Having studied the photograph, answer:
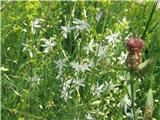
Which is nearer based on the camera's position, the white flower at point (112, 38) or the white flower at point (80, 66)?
the white flower at point (80, 66)

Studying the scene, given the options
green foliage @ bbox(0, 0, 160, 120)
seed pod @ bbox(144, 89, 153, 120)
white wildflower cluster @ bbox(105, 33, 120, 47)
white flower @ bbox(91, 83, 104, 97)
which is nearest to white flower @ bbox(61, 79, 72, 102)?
green foliage @ bbox(0, 0, 160, 120)

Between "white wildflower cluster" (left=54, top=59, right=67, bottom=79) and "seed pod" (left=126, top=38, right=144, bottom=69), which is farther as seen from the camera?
"white wildflower cluster" (left=54, top=59, right=67, bottom=79)

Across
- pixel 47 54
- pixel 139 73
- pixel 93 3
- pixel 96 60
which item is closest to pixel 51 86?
pixel 47 54

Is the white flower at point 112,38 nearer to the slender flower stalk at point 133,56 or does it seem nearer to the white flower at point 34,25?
the white flower at point 34,25

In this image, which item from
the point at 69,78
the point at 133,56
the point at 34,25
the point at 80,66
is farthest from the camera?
the point at 34,25

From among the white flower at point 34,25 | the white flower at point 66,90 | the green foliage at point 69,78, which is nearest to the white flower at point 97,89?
the green foliage at point 69,78

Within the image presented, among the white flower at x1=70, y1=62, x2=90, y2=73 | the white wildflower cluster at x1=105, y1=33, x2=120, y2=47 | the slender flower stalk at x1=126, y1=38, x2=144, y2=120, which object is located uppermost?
the slender flower stalk at x1=126, y1=38, x2=144, y2=120

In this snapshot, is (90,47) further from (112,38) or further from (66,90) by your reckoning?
(66,90)

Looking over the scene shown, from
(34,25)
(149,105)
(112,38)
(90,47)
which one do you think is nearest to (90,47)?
(90,47)

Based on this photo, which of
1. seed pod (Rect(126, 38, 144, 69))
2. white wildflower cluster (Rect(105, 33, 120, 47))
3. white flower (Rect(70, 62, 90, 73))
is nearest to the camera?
seed pod (Rect(126, 38, 144, 69))

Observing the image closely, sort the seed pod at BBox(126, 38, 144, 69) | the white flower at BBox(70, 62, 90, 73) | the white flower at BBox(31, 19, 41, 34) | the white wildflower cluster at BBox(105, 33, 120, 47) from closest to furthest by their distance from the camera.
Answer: the seed pod at BBox(126, 38, 144, 69)
the white flower at BBox(70, 62, 90, 73)
the white wildflower cluster at BBox(105, 33, 120, 47)
the white flower at BBox(31, 19, 41, 34)

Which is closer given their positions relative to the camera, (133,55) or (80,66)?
(133,55)

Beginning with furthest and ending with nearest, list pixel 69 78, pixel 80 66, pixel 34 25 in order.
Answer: pixel 34 25
pixel 69 78
pixel 80 66

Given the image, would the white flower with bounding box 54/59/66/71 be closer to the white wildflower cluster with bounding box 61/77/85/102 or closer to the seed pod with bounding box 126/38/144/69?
the white wildflower cluster with bounding box 61/77/85/102
